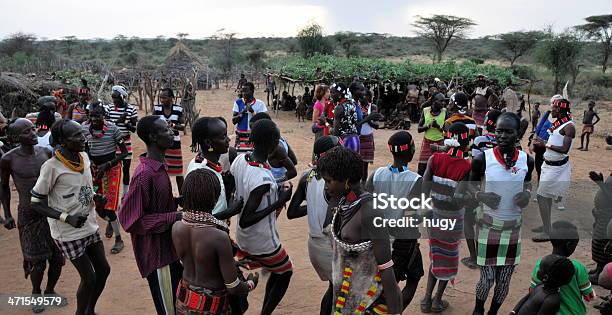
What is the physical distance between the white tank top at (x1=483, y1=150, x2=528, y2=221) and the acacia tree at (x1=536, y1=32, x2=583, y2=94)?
25.6 metres

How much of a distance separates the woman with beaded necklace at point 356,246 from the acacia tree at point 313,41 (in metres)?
33.6

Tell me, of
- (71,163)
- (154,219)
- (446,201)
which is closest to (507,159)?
(446,201)

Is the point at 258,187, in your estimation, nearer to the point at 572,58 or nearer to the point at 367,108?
the point at 367,108

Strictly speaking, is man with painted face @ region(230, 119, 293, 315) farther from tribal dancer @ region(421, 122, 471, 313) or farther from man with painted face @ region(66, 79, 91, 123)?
man with painted face @ region(66, 79, 91, 123)

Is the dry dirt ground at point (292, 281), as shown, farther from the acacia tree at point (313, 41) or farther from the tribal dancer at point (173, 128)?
the acacia tree at point (313, 41)

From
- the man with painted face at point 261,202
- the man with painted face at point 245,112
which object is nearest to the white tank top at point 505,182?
the man with painted face at point 261,202

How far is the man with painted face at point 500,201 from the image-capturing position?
11.9ft

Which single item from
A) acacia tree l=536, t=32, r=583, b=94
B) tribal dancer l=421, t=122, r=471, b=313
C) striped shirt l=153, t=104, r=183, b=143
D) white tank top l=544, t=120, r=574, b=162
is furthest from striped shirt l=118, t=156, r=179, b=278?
acacia tree l=536, t=32, r=583, b=94

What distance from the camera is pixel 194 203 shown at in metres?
2.48

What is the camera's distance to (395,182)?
3.56 m

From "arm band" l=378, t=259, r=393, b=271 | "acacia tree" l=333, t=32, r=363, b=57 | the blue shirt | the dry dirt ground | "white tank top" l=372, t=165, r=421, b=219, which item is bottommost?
the dry dirt ground

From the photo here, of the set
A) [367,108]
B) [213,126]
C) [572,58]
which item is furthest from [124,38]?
[213,126]

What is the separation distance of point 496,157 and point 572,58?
27.5 metres

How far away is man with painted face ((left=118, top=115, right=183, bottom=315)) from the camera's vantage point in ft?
10.0
